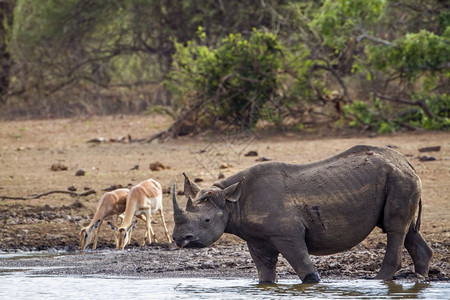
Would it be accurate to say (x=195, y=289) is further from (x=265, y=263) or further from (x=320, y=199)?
(x=320, y=199)

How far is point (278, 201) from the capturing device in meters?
7.05

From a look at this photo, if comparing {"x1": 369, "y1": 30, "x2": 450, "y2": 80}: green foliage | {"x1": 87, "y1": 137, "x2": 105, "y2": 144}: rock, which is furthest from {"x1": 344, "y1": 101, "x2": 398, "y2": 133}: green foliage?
{"x1": 87, "y1": 137, "x2": 105, "y2": 144}: rock

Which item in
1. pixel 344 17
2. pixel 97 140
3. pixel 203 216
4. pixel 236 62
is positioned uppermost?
pixel 344 17

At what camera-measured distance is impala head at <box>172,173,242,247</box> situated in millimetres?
6809

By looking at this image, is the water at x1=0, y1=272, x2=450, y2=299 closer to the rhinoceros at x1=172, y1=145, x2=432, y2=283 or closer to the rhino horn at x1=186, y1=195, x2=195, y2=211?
the rhinoceros at x1=172, y1=145, x2=432, y2=283

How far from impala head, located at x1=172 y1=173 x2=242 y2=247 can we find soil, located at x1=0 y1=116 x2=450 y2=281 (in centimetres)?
146

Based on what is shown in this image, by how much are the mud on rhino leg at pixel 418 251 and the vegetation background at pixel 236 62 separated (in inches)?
411

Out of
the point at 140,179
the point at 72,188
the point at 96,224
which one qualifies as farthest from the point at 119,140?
the point at 96,224

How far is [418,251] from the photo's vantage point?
24.6ft

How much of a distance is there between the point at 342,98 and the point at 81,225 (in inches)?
420

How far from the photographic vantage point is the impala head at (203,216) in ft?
22.3

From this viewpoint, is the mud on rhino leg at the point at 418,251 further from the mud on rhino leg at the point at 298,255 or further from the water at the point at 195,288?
the mud on rhino leg at the point at 298,255

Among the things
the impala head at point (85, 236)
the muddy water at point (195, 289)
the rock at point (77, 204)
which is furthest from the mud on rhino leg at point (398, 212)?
the rock at point (77, 204)

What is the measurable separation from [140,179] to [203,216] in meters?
7.78
